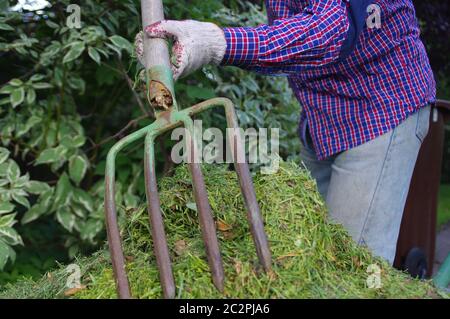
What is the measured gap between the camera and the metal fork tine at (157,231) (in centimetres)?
121

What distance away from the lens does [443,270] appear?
190 centimetres

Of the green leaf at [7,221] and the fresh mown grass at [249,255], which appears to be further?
the green leaf at [7,221]

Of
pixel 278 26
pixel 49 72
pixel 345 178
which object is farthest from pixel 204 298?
pixel 49 72

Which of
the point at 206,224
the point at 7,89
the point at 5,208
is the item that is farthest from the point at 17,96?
the point at 206,224

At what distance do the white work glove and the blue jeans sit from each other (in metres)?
0.65

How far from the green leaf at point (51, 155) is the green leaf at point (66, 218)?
0.64ft

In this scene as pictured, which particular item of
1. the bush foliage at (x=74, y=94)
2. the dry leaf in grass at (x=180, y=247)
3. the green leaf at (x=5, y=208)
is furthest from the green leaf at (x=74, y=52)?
the dry leaf in grass at (x=180, y=247)

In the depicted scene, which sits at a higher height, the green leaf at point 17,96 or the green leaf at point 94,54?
the green leaf at point 94,54

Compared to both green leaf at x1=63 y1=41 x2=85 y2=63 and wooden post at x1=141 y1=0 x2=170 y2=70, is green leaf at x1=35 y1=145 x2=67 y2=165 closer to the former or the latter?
green leaf at x1=63 y1=41 x2=85 y2=63

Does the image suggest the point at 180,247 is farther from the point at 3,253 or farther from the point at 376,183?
the point at 3,253

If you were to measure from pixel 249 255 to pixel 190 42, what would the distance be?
1.42 feet

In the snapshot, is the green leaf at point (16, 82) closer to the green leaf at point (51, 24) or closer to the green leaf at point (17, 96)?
the green leaf at point (17, 96)

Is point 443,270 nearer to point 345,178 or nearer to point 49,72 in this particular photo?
point 345,178
